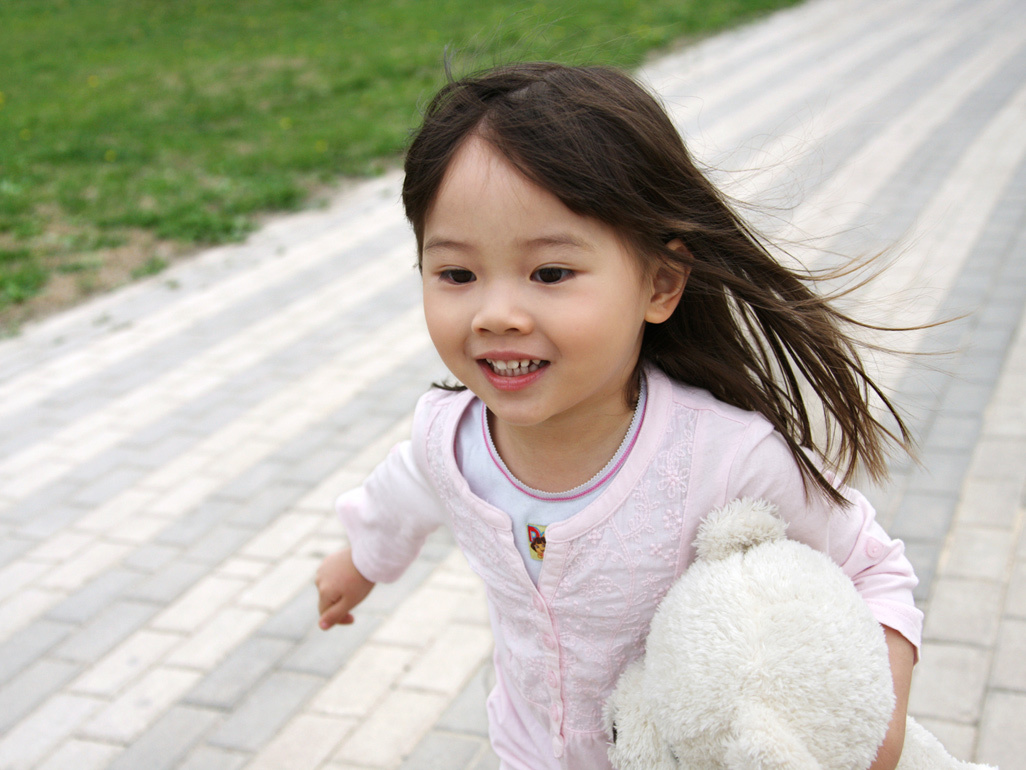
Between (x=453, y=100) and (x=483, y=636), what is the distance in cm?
189

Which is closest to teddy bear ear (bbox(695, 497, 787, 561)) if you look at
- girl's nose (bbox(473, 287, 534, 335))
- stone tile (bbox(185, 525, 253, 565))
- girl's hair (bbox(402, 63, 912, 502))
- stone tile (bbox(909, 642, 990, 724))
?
girl's hair (bbox(402, 63, 912, 502))

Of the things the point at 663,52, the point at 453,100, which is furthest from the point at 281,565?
the point at 663,52

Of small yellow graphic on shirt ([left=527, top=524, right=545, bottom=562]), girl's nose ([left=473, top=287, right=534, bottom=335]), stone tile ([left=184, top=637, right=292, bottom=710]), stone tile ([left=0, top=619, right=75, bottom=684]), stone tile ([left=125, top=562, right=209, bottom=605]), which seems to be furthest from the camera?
stone tile ([left=125, top=562, right=209, bottom=605])

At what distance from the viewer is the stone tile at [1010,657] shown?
2479mm

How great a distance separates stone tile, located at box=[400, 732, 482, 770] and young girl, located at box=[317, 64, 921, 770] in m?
0.81

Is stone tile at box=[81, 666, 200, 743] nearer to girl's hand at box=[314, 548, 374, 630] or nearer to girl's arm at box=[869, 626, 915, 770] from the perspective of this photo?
girl's hand at box=[314, 548, 374, 630]

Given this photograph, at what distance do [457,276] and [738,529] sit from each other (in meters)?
0.49

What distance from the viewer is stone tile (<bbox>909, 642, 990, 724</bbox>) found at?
7.91 feet

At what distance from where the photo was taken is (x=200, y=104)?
1045 centimetres

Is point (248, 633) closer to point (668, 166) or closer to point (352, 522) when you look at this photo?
point (352, 522)

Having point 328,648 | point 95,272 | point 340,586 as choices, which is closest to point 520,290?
point 340,586

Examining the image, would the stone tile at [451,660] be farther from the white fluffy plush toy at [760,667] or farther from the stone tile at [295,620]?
→ the white fluffy plush toy at [760,667]

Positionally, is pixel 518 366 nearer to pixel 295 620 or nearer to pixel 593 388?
pixel 593 388

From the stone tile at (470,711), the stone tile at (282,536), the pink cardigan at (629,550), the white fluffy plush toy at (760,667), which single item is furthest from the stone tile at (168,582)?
the white fluffy plush toy at (760,667)
